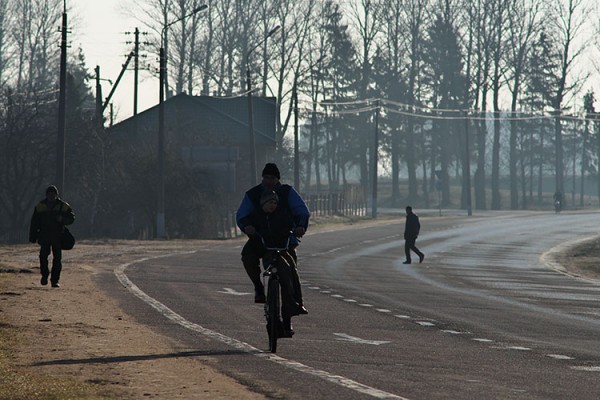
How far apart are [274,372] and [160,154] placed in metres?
40.4

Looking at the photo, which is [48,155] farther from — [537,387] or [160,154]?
[537,387]

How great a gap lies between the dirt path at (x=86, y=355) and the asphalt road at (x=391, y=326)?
14.3 inches

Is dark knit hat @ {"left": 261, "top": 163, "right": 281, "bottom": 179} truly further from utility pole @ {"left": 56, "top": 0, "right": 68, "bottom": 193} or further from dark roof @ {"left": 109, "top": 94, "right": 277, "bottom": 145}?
dark roof @ {"left": 109, "top": 94, "right": 277, "bottom": 145}

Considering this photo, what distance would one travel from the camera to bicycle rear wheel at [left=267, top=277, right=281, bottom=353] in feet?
41.5

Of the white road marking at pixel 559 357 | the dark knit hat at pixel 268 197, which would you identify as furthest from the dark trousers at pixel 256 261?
the white road marking at pixel 559 357

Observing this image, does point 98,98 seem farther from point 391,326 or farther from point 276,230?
point 276,230

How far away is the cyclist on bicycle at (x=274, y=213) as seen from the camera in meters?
12.9

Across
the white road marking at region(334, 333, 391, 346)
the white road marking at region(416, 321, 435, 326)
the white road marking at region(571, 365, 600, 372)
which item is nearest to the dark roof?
the white road marking at region(416, 321, 435, 326)

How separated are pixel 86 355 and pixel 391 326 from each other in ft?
17.3

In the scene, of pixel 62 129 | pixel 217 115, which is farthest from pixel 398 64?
pixel 62 129

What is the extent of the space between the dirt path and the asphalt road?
0.36 meters

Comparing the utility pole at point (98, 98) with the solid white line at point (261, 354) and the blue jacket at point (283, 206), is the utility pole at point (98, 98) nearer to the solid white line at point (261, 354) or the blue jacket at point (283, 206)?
the solid white line at point (261, 354)

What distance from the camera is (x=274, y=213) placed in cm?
1295

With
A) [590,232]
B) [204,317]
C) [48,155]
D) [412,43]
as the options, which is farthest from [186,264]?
[412,43]
